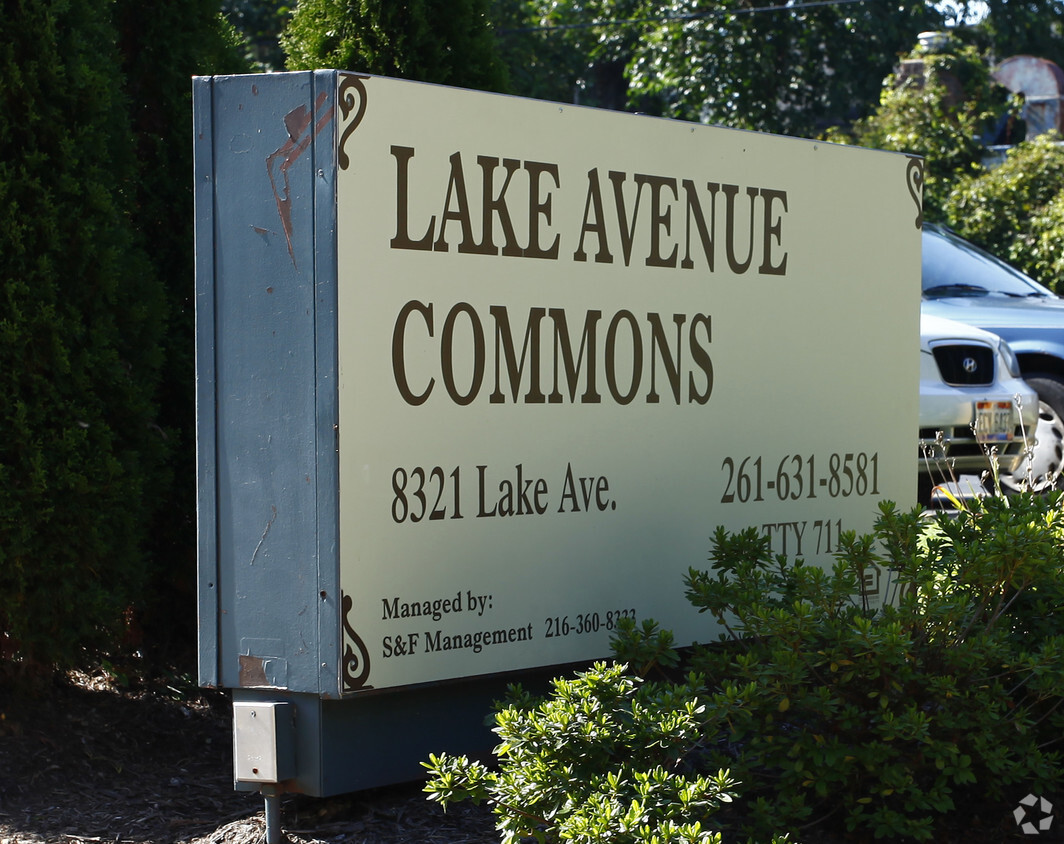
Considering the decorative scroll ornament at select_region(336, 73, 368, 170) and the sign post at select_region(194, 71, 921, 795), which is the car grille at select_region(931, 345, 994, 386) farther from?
the decorative scroll ornament at select_region(336, 73, 368, 170)

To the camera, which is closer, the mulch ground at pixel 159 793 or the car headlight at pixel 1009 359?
the mulch ground at pixel 159 793

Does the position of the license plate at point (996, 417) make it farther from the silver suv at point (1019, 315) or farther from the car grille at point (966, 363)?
the silver suv at point (1019, 315)

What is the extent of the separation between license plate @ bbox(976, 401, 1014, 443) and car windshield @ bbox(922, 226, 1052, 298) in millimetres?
1467

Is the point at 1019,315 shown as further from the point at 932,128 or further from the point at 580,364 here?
the point at 932,128

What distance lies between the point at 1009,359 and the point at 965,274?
1.43 meters

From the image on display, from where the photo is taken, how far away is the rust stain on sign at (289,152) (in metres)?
3.20

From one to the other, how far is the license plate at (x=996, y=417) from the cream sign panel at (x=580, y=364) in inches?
142

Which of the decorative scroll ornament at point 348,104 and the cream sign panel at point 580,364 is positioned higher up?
the decorative scroll ornament at point 348,104

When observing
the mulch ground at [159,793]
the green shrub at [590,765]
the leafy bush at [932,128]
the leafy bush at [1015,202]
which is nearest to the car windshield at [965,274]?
the leafy bush at [1015,202]

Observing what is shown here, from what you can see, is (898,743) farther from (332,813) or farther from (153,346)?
(153,346)

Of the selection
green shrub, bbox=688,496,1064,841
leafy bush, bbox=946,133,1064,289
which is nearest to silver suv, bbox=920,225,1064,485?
green shrub, bbox=688,496,1064,841

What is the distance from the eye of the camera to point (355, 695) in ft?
10.7

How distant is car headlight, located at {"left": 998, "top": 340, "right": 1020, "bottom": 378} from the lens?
8250 millimetres

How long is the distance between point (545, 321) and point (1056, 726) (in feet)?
5.69
